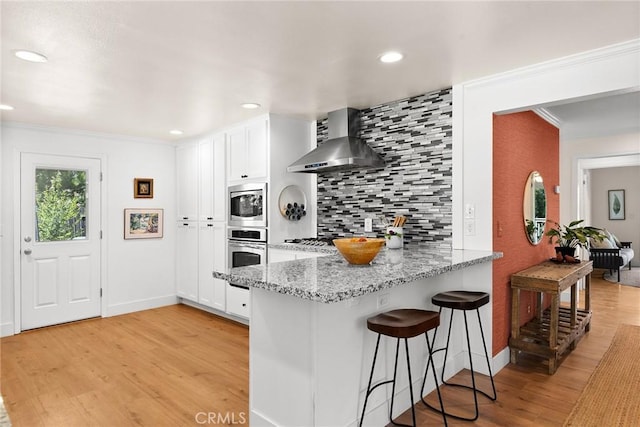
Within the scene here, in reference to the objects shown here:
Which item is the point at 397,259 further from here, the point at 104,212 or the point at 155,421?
the point at 104,212

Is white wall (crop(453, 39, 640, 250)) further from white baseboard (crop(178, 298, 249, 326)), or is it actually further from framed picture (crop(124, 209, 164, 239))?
framed picture (crop(124, 209, 164, 239))

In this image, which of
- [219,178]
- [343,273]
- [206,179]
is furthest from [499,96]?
[206,179]

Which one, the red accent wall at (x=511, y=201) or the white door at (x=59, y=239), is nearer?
the red accent wall at (x=511, y=201)

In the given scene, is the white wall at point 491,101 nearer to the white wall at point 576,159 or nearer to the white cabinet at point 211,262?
the white cabinet at point 211,262

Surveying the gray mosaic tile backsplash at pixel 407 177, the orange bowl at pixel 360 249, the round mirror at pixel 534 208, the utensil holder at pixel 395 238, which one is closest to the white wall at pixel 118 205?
the gray mosaic tile backsplash at pixel 407 177

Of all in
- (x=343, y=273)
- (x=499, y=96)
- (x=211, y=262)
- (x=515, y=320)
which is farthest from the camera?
(x=211, y=262)

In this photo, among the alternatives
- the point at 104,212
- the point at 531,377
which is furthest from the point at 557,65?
the point at 104,212

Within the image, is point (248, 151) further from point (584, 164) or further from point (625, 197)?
point (625, 197)

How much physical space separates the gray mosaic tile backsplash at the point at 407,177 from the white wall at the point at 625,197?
28.1 feet

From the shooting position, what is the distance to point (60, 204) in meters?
4.67

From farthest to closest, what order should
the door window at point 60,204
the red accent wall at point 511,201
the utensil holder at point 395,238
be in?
the door window at point 60,204 < the utensil holder at point 395,238 < the red accent wall at point 511,201

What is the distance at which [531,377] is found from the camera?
2.98 m

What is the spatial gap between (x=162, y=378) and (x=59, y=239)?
2662 millimetres

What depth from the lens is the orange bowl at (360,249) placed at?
2300 millimetres
